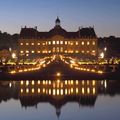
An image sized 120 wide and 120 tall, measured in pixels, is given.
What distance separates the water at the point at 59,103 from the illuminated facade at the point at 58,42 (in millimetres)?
81585

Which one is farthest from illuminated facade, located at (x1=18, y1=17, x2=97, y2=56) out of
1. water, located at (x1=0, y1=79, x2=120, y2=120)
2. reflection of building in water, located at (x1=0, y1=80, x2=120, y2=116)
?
water, located at (x1=0, y1=79, x2=120, y2=120)

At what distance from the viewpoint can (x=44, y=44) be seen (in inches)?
4018

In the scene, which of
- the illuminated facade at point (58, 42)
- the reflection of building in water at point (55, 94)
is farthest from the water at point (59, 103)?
the illuminated facade at point (58, 42)

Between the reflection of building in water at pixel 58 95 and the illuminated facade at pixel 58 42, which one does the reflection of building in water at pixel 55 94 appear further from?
the illuminated facade at pixel 58 42

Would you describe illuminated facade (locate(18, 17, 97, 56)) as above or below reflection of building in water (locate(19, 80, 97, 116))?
above

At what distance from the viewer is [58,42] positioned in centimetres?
10244

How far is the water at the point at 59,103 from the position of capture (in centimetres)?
1260

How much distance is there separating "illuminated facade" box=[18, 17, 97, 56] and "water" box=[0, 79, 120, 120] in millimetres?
81585

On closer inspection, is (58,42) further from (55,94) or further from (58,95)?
(58,95)

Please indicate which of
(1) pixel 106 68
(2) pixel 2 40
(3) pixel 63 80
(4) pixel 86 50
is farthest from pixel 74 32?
(3) pixel 63 80

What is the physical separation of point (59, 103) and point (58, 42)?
8788 cm

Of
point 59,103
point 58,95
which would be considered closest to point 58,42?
point 58,95

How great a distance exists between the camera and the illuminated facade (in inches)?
3989

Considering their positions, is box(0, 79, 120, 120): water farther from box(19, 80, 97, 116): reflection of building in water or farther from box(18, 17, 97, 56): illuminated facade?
box(18, 17, 97, 56): illuminated facade
